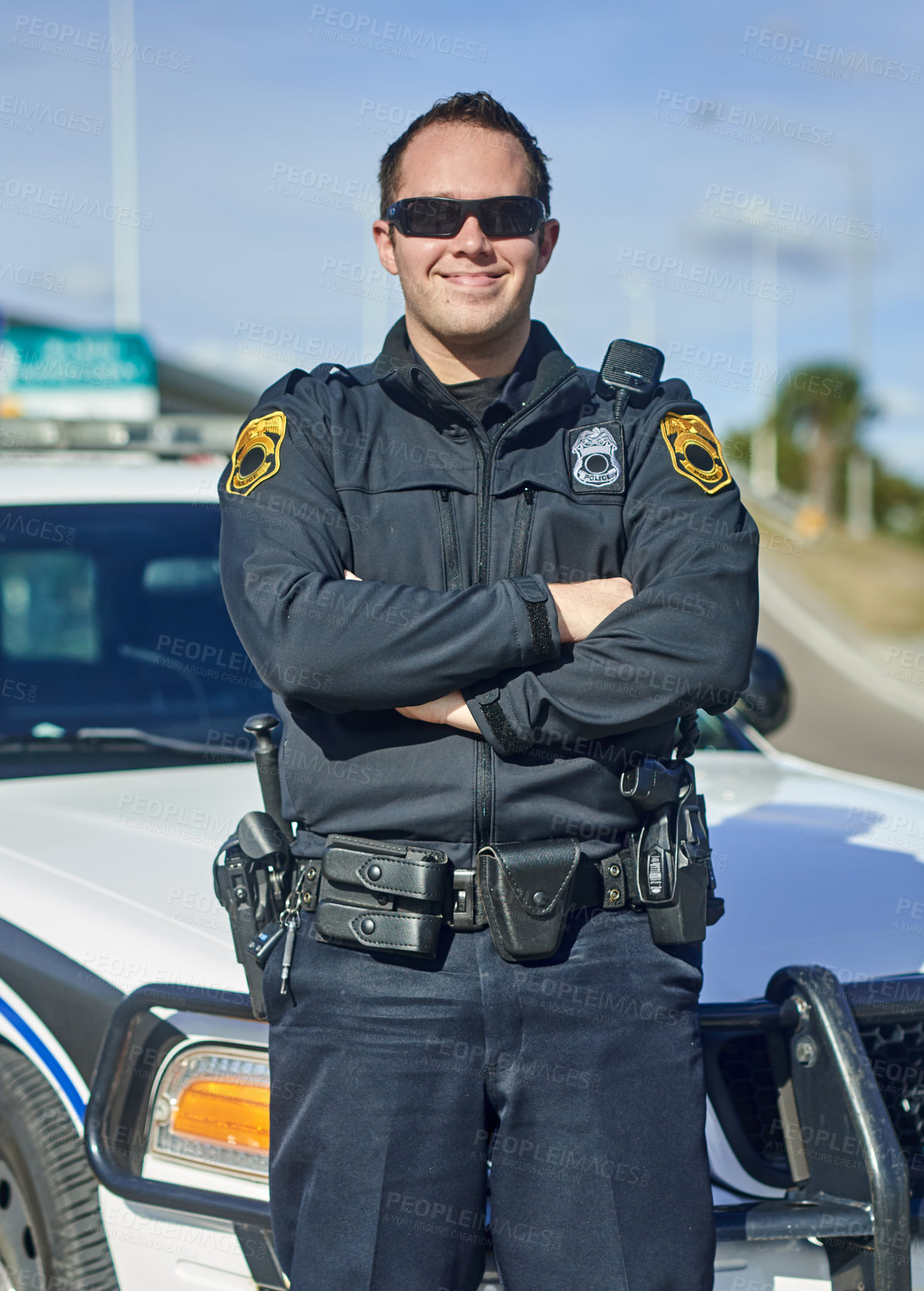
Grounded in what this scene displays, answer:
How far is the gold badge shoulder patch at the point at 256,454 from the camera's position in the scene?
6.73 feet

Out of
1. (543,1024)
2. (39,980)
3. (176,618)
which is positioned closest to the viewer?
(543,1024)

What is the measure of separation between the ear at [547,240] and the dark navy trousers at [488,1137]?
1.10 m

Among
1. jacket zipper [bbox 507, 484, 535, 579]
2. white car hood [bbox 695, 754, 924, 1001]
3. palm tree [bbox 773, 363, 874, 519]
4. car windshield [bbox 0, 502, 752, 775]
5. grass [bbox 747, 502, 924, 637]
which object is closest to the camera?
jacket zipper [bbox 507, 484, 535, 579]

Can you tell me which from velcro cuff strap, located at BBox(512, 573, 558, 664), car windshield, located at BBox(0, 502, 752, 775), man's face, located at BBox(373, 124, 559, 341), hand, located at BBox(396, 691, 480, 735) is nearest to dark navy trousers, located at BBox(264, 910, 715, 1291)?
hand, located at BBox(396, 691, 480, 735)

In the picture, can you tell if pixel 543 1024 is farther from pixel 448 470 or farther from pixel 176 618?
pixel 176 618

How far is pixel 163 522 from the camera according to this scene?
11.5 ft

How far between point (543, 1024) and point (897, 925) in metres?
0.89

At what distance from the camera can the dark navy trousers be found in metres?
1.78

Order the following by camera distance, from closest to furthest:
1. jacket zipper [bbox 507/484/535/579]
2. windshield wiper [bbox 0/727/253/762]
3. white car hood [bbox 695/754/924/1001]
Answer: jacket zipper [bbox 507/484/535/579], white car hood [bbox 695/754/924/1001], windshield wiper [bbox 0/727/253/762]

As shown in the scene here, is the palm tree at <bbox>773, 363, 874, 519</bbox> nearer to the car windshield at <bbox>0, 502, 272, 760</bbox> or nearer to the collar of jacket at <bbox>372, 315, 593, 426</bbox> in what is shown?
the car windshield at <bbox>0, 502, 272, 760</bbox>

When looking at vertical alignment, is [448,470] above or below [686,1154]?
above

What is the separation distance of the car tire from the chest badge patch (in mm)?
1337

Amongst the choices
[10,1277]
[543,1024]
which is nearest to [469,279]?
[543,1024]

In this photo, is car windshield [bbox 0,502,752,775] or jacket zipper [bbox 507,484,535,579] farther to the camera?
car windshield [bbox 0,502,752,775]
